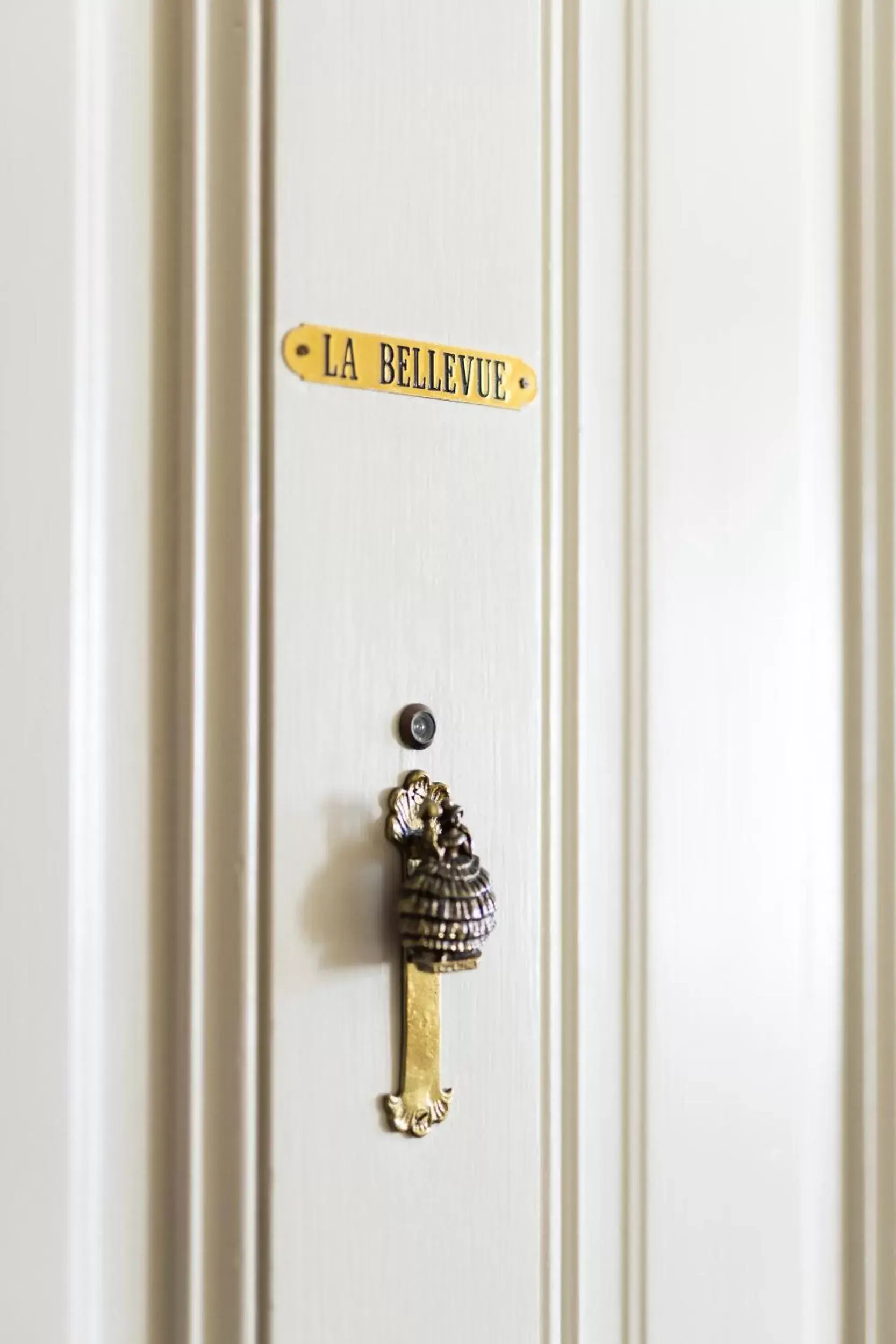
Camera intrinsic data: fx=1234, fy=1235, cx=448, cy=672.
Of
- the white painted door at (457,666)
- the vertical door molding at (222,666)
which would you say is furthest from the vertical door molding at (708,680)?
the vertical door molding at (222,666)

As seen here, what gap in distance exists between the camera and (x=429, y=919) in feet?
1.45

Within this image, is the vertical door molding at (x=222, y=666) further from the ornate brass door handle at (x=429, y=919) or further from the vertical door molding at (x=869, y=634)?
the vertical door molding at (x=869, y=634)

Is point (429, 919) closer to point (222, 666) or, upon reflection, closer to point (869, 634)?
point (222, 666)

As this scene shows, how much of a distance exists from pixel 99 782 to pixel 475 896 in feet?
0.46

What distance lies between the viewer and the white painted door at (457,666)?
1.38ft

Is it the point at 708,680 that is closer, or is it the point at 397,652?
the point at 397,652

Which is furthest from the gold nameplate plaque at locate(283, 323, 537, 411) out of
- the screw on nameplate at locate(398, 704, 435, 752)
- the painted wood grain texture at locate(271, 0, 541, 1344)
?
the screw on nameplate at locate(398, 704, 435, 752)

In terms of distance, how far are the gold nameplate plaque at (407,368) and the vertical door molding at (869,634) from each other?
8.7 inches

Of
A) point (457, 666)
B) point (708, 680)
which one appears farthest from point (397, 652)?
point (708, 680)

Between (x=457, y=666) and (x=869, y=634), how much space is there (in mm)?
260

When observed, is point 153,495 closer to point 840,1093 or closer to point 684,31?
point 684,31

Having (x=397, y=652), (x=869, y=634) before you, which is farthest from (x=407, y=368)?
(x=869, y=634)

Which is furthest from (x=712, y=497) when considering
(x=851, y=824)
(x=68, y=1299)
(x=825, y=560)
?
(x=68, y=1299)

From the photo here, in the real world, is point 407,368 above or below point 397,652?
above
